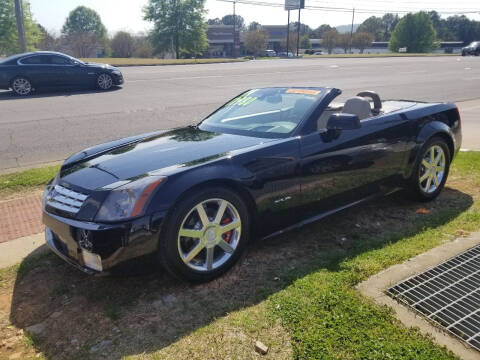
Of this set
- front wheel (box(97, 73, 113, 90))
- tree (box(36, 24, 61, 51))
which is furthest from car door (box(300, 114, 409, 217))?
tree (box(36, 24, 61, 51))

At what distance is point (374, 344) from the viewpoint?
2443mm

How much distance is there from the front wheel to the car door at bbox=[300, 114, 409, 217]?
41.1 ft

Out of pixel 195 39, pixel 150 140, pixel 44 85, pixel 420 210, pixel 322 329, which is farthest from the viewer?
pixel 195 39

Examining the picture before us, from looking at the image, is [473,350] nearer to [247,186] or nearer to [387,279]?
[387,279]

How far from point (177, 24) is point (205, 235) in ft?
231

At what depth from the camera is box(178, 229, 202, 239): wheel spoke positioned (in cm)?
289

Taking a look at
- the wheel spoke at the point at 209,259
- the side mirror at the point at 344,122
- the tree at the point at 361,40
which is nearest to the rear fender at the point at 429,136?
the side mirror at the point at 344,122

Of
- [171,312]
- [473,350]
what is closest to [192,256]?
[171,312]

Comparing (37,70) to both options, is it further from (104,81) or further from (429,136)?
(429,136)

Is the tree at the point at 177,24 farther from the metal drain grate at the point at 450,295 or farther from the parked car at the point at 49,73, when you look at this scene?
the metal drain grate at the point at 450,295

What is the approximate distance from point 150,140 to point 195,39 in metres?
69.0

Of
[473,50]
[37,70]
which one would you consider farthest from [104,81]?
[473,50]

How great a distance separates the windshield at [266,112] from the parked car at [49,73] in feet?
37.4

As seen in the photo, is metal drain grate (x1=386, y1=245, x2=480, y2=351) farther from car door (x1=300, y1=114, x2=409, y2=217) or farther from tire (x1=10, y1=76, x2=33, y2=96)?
tire (x1=10, y1=76, x2=33, y2=96)
